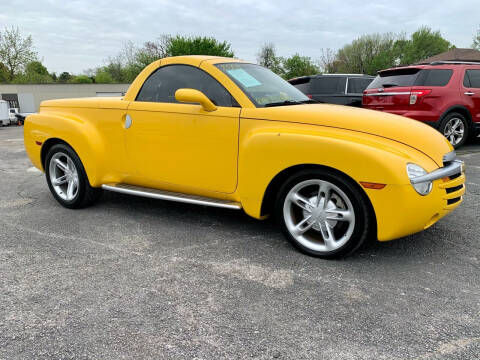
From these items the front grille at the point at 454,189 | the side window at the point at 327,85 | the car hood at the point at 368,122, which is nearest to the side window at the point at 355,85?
the side window at the point at 327,85

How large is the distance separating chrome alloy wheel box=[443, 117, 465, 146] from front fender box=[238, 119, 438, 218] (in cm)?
554

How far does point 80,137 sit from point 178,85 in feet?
4.27

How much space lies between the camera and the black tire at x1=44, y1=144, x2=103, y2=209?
14.7ft

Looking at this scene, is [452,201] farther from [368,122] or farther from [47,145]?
[47,145]

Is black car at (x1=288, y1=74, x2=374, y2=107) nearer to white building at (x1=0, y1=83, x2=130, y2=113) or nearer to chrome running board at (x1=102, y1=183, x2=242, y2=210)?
chrome running board at (x1=102, y1=183, x2=242, y2=210)

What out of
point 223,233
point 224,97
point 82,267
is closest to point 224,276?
point 223,233

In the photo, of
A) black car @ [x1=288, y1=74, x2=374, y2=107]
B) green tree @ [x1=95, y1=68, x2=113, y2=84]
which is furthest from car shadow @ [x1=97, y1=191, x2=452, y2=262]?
green tree @ [x1=95, y1=68, x2=113, y2=84]

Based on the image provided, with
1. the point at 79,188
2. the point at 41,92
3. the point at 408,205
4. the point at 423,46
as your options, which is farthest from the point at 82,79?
the point at 408,205

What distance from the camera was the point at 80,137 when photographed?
14.3 feet

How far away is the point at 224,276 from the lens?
2.95 m

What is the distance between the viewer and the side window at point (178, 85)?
12.0 ft

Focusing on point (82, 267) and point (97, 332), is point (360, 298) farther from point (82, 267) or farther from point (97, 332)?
point (82, 267)

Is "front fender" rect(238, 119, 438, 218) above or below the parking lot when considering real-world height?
above

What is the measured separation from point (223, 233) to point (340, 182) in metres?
1.34
